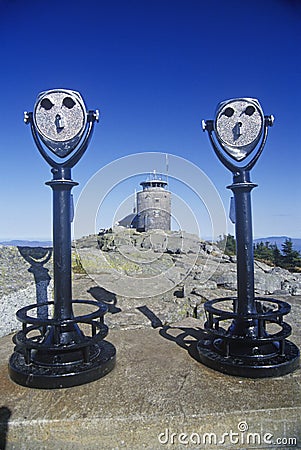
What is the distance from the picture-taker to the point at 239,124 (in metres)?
2.64

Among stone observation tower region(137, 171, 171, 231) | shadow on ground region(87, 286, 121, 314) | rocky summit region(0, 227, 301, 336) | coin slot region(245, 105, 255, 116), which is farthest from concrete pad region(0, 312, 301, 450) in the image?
stone observation tower region(137, 171, 171, 231)

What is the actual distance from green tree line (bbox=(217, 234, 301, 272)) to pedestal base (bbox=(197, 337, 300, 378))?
8.74 metres

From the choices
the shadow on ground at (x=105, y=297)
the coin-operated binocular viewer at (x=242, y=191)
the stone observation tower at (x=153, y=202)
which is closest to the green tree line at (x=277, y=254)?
the stone observation tower at (x=153, y=202)

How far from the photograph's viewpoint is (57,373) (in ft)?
A: 7.30

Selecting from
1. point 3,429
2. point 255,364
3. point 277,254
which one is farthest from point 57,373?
point 277,254

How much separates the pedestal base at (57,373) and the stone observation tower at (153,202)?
35.1 feet

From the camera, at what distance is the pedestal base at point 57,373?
7.21 ft

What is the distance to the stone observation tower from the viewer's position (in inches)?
547

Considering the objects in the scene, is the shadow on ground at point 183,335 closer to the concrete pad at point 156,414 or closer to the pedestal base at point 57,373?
the concrete pad at point 156,414

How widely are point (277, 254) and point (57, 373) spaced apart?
471 inches

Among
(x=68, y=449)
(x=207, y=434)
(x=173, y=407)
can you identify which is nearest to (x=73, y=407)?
(x=68, y=449)

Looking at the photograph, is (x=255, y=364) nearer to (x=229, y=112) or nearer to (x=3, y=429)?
(x=3, y=429)

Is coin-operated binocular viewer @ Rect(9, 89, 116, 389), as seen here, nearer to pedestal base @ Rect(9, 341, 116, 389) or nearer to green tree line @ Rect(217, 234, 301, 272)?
pedestal base @ Rect(9, 341, 116, 389)

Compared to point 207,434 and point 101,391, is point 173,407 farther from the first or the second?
point 101,391
